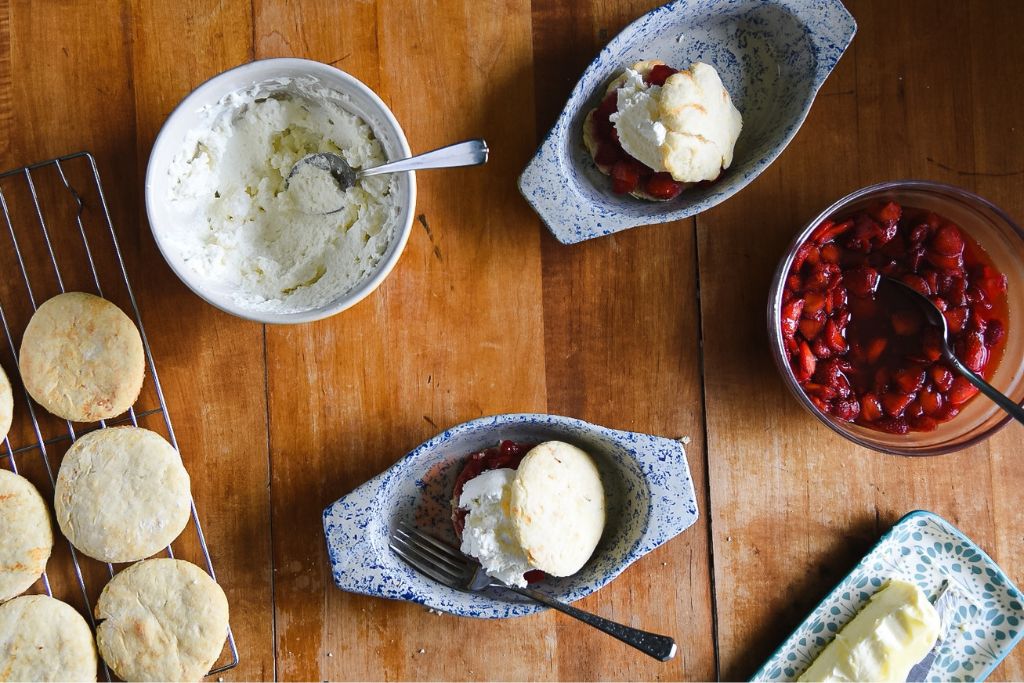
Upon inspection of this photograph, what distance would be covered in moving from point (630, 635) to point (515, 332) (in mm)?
629

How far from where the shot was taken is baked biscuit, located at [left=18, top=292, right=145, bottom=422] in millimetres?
1612

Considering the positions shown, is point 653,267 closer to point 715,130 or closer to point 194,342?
point 715,130

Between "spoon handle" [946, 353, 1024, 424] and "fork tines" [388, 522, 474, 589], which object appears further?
"fork tines" [388, 522, 474, 589]

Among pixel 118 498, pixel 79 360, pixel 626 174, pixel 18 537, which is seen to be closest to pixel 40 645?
pixel 18 537

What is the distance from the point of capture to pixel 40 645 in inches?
62.8

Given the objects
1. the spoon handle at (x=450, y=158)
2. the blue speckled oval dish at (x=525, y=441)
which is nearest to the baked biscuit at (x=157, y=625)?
the blue speckled oval dish at (x=525, y=441)

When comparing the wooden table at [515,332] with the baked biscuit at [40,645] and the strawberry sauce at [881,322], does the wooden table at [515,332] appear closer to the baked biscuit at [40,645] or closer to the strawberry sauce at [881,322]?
the strawberry sauce at [881,322]

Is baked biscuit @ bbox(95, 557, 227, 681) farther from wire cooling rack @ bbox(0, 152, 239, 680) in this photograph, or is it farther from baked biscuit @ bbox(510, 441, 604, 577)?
baked biscuit @ bbox(510, 441, 604, 577)

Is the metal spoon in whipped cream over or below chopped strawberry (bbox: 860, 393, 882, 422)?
over

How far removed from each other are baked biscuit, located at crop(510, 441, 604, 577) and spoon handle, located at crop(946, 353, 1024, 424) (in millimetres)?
726

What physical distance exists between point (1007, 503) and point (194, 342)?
68.0 inches

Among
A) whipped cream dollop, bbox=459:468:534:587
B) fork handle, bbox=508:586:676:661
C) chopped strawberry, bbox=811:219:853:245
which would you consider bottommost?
fork handle, bbox=508:586:676:661

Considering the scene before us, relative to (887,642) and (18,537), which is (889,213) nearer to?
(887,642)

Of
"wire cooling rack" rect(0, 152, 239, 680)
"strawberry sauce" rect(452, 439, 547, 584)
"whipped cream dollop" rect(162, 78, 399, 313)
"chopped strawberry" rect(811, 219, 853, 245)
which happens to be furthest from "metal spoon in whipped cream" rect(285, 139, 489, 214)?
"chopped strawberry" rect(811, 219, 853, 245)
